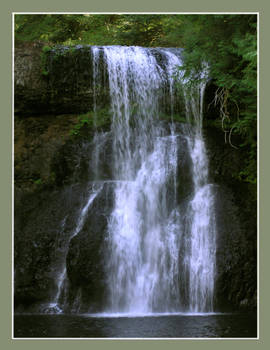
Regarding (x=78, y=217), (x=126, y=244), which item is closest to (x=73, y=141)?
(x=78, y=217)

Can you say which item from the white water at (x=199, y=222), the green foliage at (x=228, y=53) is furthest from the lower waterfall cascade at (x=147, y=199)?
the green foliage at (x=228, y=53)

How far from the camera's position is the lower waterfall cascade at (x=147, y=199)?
8.31 m

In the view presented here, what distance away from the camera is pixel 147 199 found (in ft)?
30.2

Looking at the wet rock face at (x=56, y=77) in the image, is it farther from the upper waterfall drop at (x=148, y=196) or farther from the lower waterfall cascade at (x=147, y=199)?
the upper waterfall drop at (x=148, y=196)

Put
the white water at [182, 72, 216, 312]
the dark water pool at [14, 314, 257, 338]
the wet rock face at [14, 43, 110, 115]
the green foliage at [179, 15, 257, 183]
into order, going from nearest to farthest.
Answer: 1. the dark water pool at [14, 314, 257, 338]
2. the green foliage at [179, 15, 257, 183]
3. the white water at [182, 72, 216, 312]
4. the wet rock face at [14, 43, 110, 115]

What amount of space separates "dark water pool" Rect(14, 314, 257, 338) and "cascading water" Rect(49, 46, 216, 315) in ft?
2.56

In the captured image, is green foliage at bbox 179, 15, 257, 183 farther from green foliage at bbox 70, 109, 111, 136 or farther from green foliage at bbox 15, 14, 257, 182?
green foliage at bbox 70, 109, 111, 136

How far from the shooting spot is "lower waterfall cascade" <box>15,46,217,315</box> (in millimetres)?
8312

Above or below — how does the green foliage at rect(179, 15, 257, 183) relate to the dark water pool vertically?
above

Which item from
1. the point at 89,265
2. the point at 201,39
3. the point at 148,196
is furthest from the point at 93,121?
the point at 89,265

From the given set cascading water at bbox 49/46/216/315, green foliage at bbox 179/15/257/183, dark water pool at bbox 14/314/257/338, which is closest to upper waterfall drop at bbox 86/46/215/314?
cascading water at bbox 49/46/216/315

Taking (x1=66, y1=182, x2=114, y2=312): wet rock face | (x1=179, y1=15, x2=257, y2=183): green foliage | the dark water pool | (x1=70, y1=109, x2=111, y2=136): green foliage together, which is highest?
(x1=179, y1=15, x2=257, y2=183): green foliage

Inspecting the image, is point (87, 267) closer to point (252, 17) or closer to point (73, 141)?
point (73, 141)

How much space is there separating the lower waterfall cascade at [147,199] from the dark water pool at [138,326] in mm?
722
